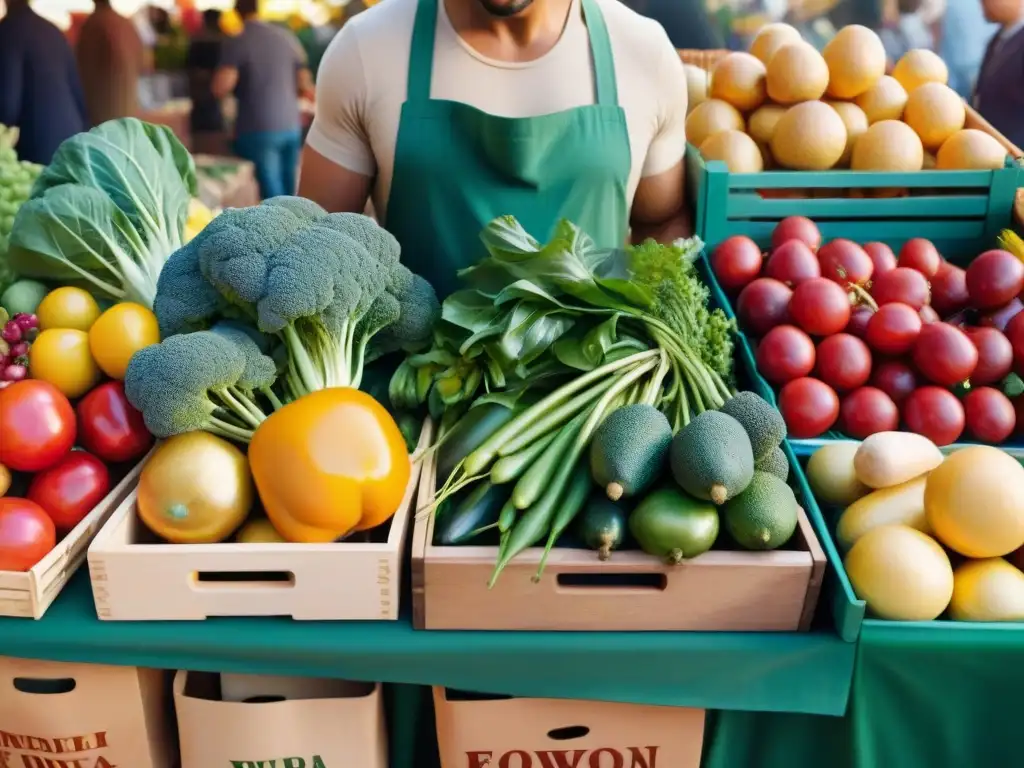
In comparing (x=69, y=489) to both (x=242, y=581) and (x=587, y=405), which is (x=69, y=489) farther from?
(x=587, y=405)

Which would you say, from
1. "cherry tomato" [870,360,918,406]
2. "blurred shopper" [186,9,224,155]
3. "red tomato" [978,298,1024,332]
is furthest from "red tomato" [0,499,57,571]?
"blurred shopper" [186,9,224,155]

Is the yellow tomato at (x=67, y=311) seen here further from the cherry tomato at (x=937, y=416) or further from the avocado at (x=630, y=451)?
the cherry tomato at (x=937, y=416)

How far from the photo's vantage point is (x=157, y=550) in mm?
1271

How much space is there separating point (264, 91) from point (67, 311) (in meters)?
3.47

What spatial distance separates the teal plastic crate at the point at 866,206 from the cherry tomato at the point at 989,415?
0.60m

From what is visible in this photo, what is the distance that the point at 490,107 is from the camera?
6.28 feet

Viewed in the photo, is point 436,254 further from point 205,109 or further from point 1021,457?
point 205,109

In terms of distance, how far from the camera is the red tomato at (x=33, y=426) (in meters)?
1.39

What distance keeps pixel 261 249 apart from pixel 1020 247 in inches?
59.8

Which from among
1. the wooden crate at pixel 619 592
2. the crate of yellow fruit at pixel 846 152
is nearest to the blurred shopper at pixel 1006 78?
the crate of yellow fruit at pixel 846 152

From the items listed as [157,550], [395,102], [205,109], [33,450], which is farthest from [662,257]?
[205,109]

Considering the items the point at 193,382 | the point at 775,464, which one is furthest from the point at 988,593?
the point at 193,382

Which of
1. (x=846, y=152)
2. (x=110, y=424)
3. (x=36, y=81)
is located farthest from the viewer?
(x=36, y=81)

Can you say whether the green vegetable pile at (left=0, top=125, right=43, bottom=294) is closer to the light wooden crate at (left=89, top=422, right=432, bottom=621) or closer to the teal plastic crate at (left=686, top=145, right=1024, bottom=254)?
the light wooden crate at (left=89, top=422, right=432, bottom=621)
